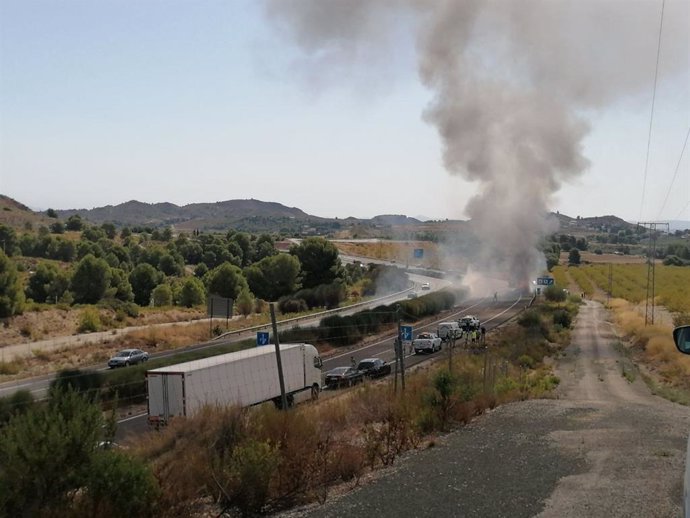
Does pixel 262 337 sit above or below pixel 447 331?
above

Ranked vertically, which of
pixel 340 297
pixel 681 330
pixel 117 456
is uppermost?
pixel 681 330

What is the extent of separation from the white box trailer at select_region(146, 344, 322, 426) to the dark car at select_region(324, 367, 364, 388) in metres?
2.95

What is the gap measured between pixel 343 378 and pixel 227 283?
5017 cm

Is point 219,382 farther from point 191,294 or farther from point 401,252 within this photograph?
point 401,252

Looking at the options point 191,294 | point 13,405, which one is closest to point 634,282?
point 191,294

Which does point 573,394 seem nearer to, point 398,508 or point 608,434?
point 608,434

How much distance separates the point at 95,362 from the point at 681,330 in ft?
145

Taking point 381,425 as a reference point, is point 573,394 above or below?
below

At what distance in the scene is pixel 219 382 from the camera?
2636 centimetres

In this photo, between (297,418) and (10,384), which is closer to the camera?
(297,418)

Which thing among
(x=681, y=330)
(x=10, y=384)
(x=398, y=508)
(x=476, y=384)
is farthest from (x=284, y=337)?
(x=681, y=330)

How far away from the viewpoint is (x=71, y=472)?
10914mm

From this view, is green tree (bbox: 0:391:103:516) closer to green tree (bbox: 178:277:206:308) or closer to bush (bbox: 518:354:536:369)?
bush (bbox: 518:354:536:369)

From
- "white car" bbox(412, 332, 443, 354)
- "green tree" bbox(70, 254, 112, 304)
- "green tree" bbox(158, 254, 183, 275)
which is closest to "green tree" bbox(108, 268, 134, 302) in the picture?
"green tree" bbox(70, 254, 112, 304)
